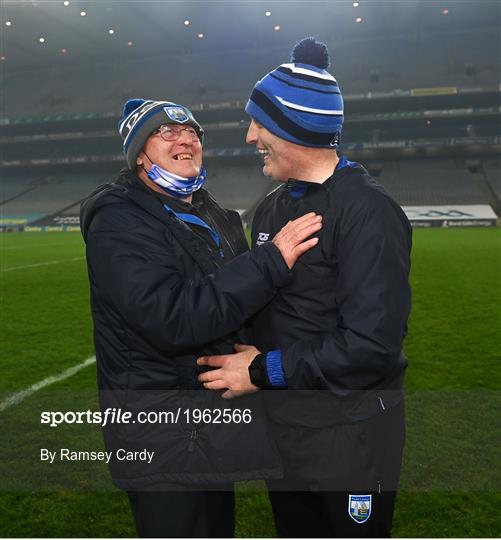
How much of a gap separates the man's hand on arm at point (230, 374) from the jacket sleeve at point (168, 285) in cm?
14

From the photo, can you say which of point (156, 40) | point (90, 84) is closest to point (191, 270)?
point (156, 40)

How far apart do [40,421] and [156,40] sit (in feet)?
130

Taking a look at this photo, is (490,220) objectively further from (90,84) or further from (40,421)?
(90,84)

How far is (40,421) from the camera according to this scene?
4391mm

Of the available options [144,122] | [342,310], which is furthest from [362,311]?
[144,122]

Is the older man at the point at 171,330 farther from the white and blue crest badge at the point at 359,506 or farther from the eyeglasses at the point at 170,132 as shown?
the white and blue crest badge at the point at 359,506

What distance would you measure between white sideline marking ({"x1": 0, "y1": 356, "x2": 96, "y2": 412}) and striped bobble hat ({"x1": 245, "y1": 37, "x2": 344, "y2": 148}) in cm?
396

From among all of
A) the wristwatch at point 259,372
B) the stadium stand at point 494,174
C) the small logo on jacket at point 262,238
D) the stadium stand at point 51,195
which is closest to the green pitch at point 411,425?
the wristwatch at point 259,372

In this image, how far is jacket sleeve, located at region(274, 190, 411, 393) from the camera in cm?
159

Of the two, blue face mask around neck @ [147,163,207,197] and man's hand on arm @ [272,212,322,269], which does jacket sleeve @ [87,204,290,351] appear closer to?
man's hand on arm @ [272,212,322,269]

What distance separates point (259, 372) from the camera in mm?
1697

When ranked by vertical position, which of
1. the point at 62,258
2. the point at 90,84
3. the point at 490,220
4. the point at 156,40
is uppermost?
the point at 156,40

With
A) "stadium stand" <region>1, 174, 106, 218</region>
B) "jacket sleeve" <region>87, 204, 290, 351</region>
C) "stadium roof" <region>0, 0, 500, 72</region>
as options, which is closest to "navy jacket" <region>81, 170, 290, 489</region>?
"jacket sleeve" <region>87, 204, 290, 351</region>

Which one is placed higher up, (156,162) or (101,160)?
(156,162)
